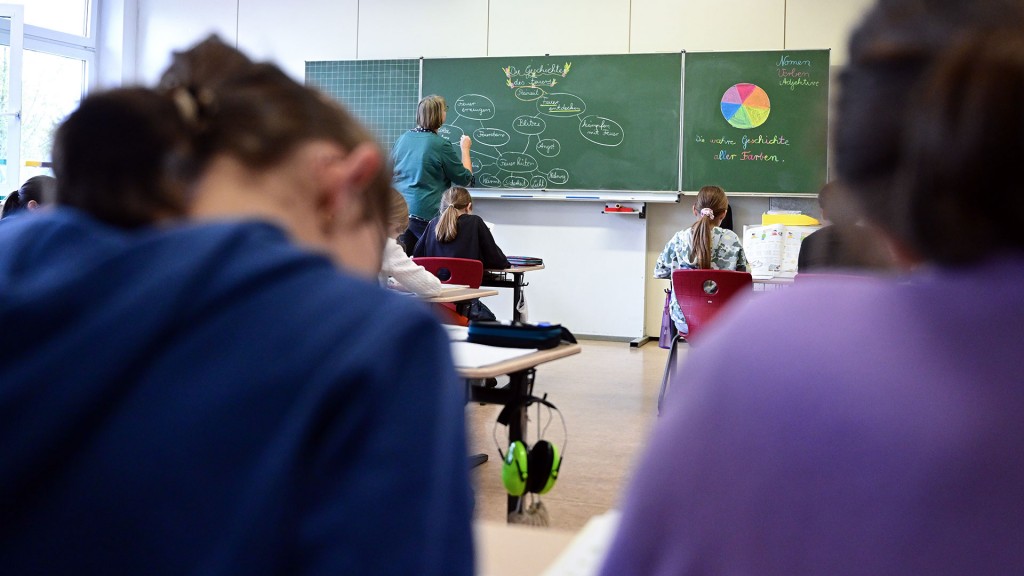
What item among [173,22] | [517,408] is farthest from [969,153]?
[173,22]

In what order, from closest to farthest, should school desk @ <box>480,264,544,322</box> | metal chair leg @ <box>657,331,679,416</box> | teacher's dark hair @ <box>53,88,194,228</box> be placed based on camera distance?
teacher's dark hair @ <box>53,88,194,228</box> < metal chair leg @ <box>657,331,679,416</box> < school desk @ <box>480,264,544,322</box>

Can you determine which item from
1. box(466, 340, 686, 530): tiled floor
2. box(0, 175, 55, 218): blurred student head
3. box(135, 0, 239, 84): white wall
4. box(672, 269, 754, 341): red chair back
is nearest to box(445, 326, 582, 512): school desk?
box(466, 340, 686, 530): tiled floor

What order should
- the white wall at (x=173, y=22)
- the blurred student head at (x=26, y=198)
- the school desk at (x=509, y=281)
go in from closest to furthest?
the blurred student head at (x=26, y=198) < the school desk at (x=509, y=281) < the white wall at (x=173, y=22)

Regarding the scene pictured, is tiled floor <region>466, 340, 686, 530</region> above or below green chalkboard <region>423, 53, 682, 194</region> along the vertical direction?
below

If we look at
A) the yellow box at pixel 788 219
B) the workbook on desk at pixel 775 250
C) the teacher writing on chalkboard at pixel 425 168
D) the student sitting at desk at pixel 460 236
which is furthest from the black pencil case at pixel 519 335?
the yellow box at pixel 788 219

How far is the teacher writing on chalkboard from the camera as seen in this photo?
6.09 meters

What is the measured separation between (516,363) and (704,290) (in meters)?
2.37

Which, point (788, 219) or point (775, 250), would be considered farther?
point (788, 219)

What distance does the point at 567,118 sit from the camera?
7465 millimetres

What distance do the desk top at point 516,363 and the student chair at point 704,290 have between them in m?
2.03

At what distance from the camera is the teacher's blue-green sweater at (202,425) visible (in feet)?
1.73

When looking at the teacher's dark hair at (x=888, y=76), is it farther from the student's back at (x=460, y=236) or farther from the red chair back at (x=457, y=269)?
the student's back at (x=460, y=236)

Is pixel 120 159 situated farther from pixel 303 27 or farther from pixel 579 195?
pixel 303 27

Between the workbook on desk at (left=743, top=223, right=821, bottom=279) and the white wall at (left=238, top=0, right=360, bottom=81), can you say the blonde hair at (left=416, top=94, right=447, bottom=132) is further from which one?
the white wall at (left=238, top=0, right=360, bottom=81)
